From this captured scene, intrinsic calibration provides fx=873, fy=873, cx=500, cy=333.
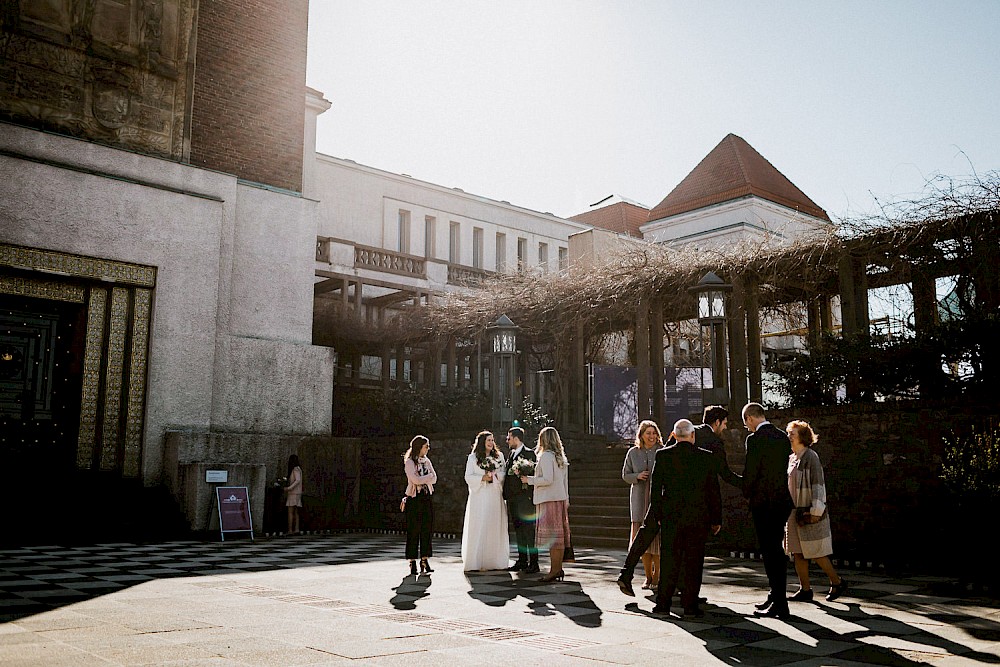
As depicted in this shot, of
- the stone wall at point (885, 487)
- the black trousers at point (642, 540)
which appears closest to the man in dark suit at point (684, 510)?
the black trousers at point (642, 540)

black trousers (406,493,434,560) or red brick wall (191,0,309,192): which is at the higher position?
red brick wall (191,0,309,192)

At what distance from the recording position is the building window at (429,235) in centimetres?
3647

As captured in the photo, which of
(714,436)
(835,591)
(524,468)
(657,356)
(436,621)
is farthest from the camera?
(657,356)

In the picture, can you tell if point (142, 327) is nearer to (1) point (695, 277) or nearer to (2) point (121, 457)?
(2) point (121, 457)

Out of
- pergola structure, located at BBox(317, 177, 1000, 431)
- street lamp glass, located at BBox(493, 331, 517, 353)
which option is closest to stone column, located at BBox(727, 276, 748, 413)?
pergola structure, located at BBox(317, 177, 1000, 431)

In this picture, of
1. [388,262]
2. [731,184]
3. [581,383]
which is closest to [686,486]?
[581,383]

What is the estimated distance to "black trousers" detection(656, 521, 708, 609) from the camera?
7.32 m

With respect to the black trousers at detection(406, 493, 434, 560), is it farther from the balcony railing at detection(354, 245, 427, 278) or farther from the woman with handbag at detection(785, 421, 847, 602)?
the balcony railing at detection(354, 245, 427, 278)

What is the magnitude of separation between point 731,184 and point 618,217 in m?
8.64

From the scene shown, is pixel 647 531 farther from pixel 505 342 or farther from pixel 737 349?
pixel 505 342

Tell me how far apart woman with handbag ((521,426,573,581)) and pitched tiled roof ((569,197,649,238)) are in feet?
108

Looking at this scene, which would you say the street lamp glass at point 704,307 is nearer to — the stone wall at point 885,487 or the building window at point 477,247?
the stone wall at point 885,487

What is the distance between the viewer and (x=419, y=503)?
1112 centimetres

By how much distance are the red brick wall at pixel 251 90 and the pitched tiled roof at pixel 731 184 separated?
19768 mm
